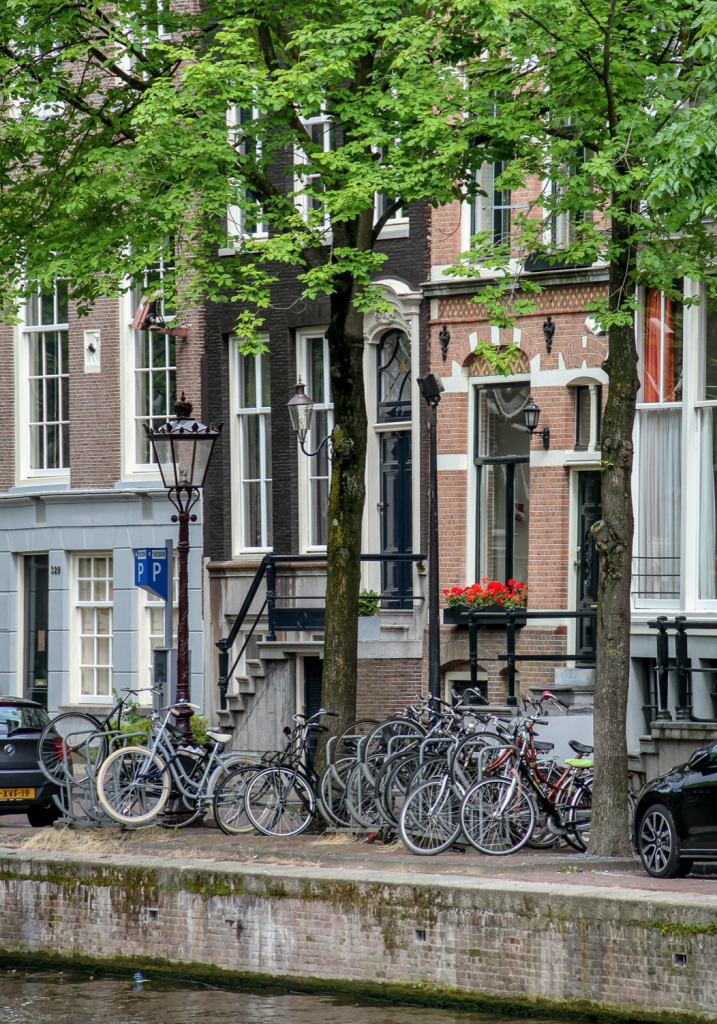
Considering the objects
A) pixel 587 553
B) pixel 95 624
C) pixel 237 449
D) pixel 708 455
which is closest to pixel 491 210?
pixel 587 553

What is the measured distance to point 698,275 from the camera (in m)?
13.1

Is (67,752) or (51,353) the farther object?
(51,353)

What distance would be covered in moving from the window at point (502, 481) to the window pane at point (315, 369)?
2866 millimetres

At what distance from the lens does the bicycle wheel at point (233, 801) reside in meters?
14.6

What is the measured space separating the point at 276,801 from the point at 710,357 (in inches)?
260

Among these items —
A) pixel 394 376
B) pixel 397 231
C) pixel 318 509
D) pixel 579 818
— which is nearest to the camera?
pixel 579 818

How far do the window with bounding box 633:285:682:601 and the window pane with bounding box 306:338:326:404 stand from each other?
5597 mm

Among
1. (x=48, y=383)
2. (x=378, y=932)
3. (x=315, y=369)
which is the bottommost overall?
(x=378, y=932)

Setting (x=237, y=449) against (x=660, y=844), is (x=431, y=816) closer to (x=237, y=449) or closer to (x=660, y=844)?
(x=660, y=844)

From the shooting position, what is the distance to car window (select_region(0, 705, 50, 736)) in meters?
17.1

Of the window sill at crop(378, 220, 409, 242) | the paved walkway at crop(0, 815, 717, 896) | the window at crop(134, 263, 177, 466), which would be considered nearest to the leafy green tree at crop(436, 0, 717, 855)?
the paved walkway at crop(0, 815, 717, 896)

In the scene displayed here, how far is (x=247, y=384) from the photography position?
77.0 feet

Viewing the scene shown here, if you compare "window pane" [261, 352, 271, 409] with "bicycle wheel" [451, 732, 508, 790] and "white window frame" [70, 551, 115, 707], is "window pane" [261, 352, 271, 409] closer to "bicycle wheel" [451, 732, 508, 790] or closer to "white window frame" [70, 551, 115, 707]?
A: "white window frame" [70, 551, 115, 707]

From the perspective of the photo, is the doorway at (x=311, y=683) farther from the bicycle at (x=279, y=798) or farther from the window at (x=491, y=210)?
the bicycle at (x=279, y=798)
